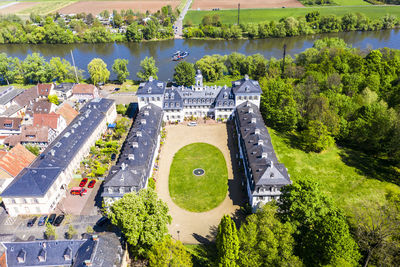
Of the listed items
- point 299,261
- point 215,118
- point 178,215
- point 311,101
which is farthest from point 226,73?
point 299,261

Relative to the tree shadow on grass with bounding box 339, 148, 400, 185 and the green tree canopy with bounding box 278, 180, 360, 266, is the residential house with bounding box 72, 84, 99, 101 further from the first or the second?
the tree shadow on grass with bounding box 339, 148, 400, 185

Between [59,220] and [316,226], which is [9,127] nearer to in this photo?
[59,220]

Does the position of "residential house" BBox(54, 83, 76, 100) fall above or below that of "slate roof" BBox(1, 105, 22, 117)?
above

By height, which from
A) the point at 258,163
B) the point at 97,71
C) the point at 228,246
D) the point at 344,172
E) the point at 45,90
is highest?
the point at 97,71

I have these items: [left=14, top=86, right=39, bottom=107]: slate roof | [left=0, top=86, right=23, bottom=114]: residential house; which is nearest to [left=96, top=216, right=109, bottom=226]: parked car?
[left=14, top=86, right=39, bottom=107]: slate roof

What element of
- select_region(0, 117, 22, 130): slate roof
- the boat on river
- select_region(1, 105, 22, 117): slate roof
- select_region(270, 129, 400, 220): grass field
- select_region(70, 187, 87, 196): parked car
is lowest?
select_region(270, 129, 400, 220): grass field

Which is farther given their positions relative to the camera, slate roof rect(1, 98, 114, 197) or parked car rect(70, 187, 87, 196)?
parked car rect(70, 187, 87, 196)

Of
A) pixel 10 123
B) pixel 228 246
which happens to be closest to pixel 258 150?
pixel 228 246
